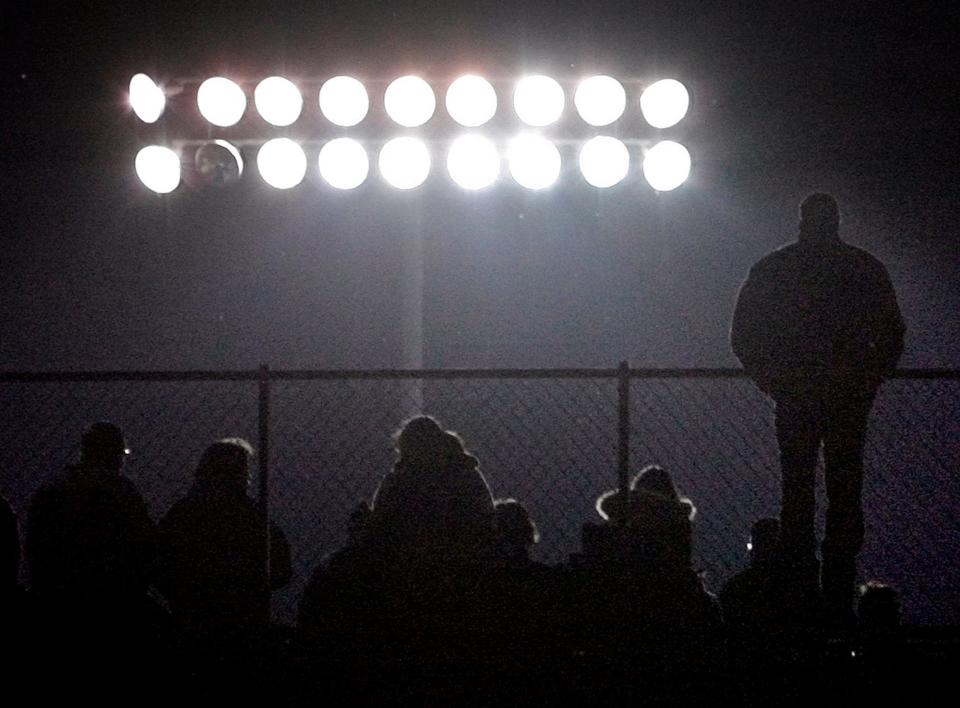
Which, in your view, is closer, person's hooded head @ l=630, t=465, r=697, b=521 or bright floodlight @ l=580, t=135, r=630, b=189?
person's hooded head @ l=630, t=465, r=697, b=521

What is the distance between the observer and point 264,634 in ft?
13.2

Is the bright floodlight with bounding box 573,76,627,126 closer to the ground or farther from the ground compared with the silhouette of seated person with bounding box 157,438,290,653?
farther from the ground

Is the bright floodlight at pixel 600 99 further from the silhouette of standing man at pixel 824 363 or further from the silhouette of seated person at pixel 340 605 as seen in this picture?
the silhouette of seated person at pixel 340 605

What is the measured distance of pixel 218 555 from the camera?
411 cm

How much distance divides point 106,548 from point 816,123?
14.2 feet

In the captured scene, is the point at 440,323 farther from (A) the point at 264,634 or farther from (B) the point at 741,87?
(A) the point at 264,634

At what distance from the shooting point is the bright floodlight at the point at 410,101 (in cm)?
517

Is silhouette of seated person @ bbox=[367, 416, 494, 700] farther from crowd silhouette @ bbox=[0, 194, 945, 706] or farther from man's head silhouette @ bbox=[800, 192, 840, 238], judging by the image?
man's head silhouette @ bbox=[800, 192, 840, 238]

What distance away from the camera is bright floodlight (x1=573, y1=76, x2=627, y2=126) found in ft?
16.9

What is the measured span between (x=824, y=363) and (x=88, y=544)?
2562 millimetres

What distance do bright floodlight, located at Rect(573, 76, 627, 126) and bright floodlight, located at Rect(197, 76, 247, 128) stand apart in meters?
1.44

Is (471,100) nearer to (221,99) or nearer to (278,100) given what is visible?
(278,100)

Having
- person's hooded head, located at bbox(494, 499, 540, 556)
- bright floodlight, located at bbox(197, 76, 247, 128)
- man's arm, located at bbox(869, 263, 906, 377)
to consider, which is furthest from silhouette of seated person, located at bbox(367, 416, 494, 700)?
bright floodlight, located at bbox(197, 76, 247, 128)

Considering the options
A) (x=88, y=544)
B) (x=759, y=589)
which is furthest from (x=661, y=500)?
(x=88, y=544)
